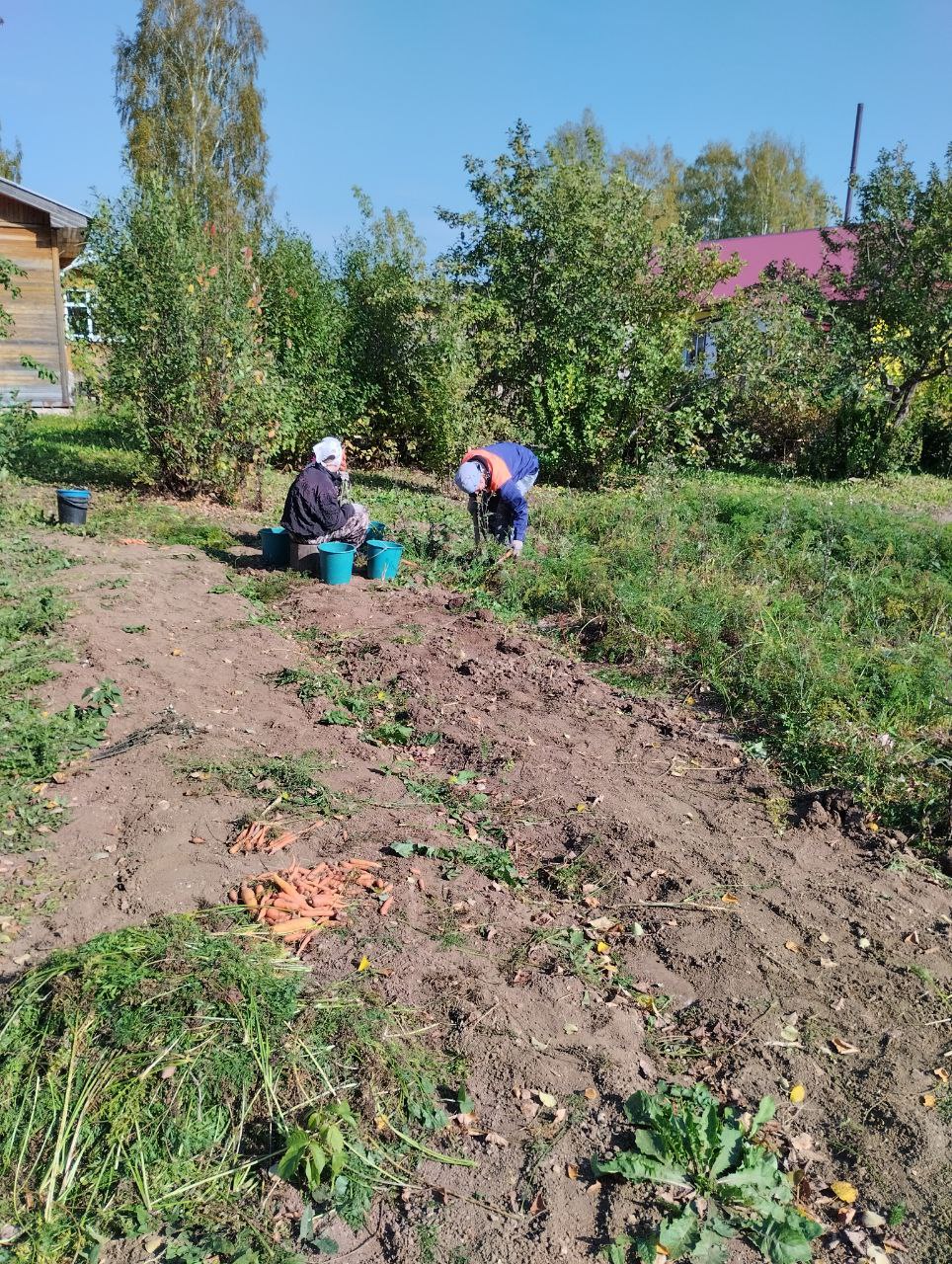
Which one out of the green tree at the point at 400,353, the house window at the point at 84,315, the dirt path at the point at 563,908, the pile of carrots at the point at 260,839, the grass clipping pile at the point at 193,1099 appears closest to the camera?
the grass clipping pile at the point at 193,1099

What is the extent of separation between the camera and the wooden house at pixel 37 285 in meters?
17.0

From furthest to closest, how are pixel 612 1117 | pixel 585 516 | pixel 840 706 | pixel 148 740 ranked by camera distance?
pixel 585 516 → pixel 840 706 → pixel 148 740 → pixel 612 1117

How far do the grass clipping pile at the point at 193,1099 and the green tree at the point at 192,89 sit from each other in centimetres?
3202

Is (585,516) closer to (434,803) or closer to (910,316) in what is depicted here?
(434,803)

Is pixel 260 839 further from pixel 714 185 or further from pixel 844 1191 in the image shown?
pixel 714 185

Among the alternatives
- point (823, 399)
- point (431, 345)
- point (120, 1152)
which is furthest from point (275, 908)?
point (823, 399)

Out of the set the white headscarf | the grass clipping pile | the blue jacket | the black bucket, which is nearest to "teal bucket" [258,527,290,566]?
the white headscarf

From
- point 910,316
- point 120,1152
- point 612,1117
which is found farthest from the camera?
point 910,316

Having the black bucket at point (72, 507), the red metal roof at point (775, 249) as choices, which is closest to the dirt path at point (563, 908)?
the black bucket at point (72, 507)

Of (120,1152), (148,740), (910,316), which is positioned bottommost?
(120,1152)

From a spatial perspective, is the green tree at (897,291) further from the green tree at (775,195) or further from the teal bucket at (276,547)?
the green tree at (775,195)

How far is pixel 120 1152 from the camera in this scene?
2568 millimetres

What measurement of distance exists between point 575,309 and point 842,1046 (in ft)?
38.5

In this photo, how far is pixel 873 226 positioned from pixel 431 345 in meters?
7.96
